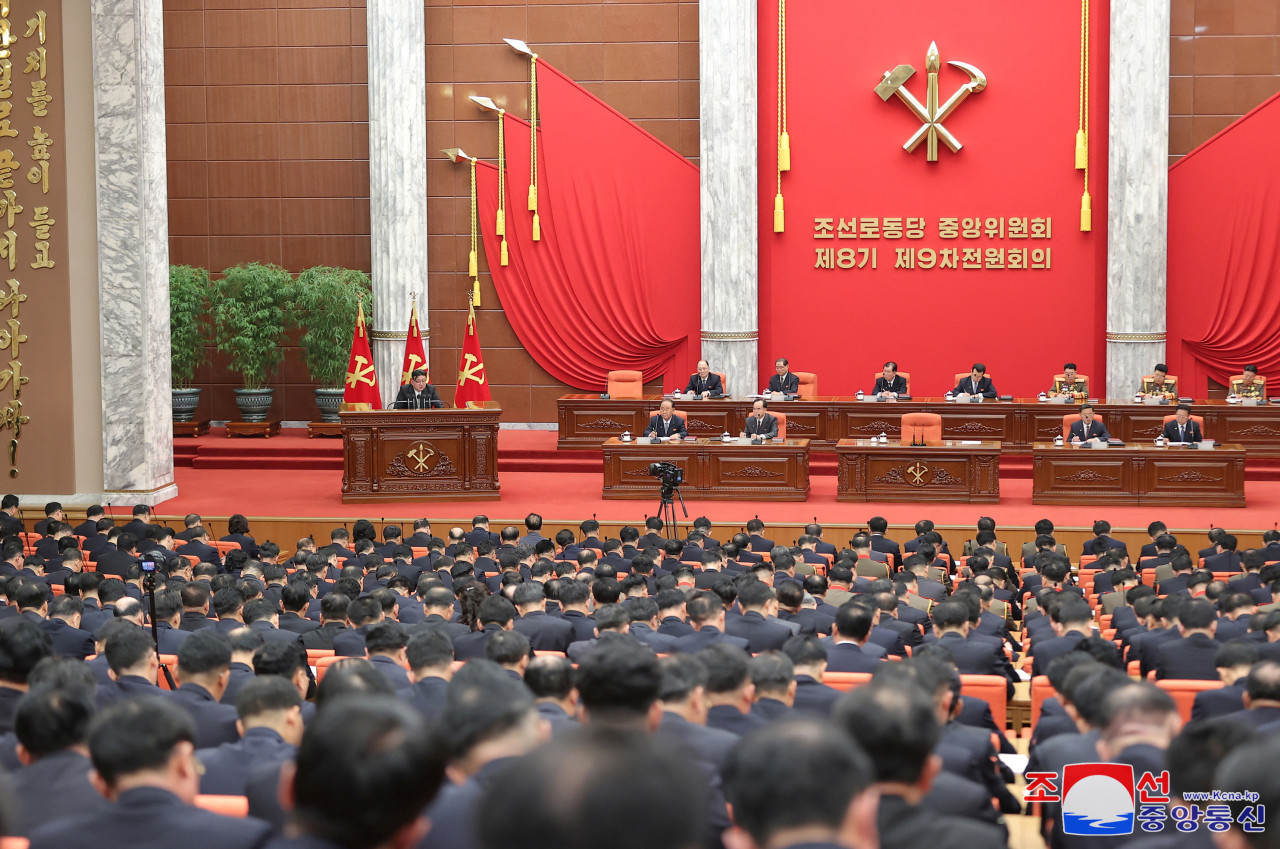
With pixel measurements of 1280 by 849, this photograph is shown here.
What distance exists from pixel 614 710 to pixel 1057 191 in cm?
1270

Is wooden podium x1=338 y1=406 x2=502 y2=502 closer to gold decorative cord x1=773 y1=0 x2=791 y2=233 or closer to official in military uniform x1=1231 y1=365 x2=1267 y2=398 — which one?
gold decorative cord x1=773 y1=0 x2=791 y2=233

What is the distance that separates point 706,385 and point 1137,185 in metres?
5.11

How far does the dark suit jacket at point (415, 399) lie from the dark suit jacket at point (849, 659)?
23.6ft

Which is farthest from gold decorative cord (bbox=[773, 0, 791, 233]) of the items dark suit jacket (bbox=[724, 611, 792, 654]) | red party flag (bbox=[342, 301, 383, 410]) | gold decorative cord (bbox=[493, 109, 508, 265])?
dark suit jacket (bbox=[724, 611, 792, 654])

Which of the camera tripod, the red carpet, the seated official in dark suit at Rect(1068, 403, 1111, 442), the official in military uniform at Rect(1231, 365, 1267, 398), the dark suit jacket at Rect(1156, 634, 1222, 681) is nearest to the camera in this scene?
the dark suit jacket at Rect(1156, 634, 1222, 681)

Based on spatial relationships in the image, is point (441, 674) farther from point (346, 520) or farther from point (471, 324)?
point (471, 324)

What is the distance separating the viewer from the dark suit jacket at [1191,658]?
463 cm

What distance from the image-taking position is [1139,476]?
10695 mm

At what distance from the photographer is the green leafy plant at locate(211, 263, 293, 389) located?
1412 centimetres

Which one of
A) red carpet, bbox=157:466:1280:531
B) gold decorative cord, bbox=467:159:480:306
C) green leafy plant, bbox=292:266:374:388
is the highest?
gold decorative cord, bbox=467:159:480:306

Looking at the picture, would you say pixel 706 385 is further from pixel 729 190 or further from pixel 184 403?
pixel 184 403

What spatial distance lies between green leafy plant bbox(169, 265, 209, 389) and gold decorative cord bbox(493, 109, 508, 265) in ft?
11.0

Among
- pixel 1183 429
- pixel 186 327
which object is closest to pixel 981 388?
pixel 1183 429

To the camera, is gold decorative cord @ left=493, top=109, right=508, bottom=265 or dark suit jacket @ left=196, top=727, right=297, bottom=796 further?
gold decorative cord @ left=493, top=109, right=508, bottom=265
